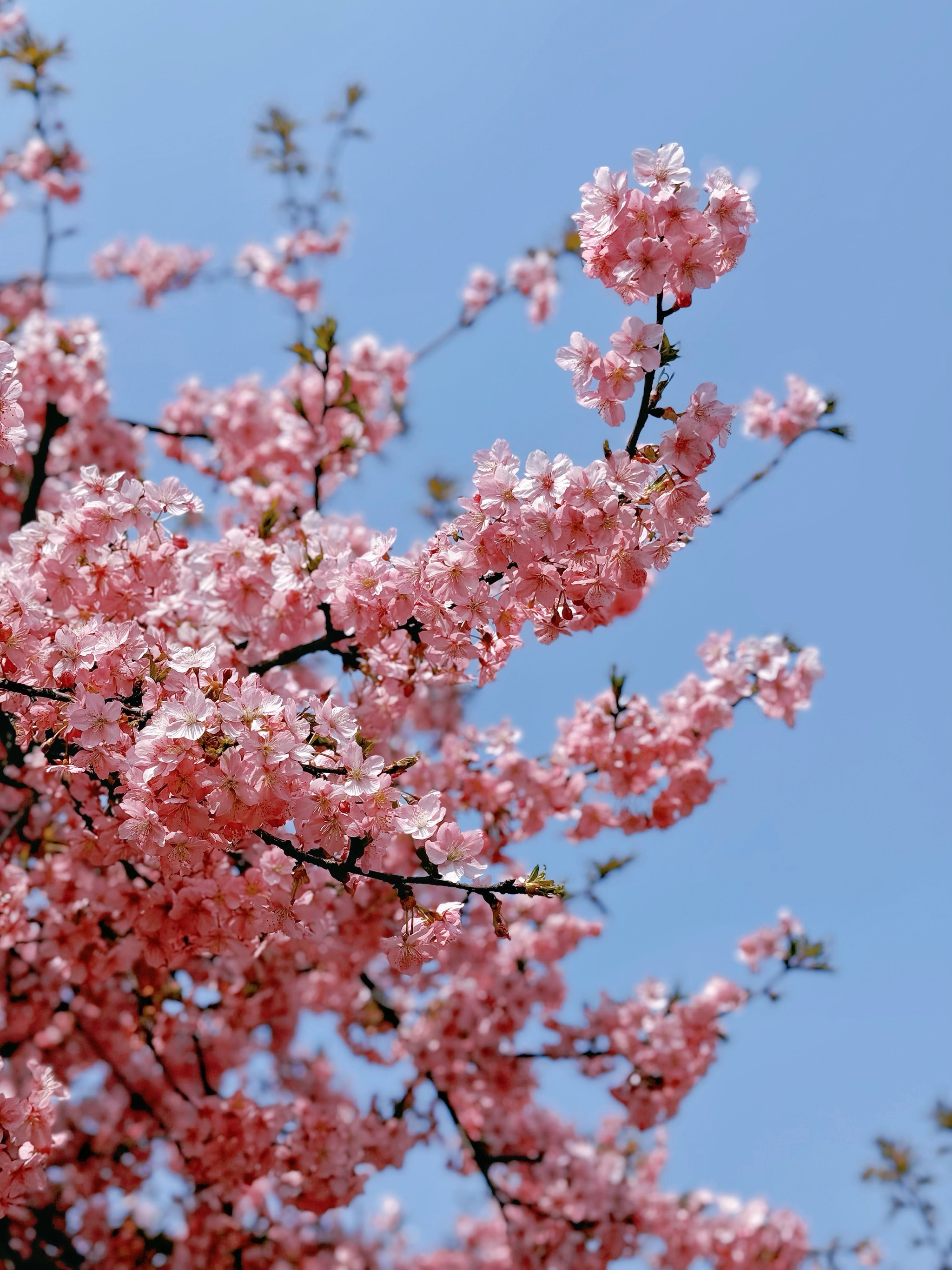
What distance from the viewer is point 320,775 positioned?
305 cm

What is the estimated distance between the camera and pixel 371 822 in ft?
9.64

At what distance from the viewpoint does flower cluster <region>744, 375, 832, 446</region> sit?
623 cm

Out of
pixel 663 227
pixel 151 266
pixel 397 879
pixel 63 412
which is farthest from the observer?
pixel 151 266

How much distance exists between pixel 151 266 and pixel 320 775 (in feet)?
38.3

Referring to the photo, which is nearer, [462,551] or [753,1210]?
[462,551]

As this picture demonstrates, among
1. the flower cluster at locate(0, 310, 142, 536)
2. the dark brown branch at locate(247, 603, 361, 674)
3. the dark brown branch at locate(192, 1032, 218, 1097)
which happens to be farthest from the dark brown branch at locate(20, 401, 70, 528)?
the dark brown branch at locate(192, 1032, 218, 1097)

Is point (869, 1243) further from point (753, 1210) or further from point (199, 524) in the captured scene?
point (199, 524)

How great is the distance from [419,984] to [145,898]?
4441mm

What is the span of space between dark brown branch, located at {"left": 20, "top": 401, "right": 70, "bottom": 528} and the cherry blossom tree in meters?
0.04

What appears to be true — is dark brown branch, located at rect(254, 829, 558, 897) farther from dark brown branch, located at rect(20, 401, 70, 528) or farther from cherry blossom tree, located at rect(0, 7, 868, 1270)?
dark brown branch, located at rect(20, 401, 70, 528)

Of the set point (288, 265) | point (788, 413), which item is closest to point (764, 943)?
point (788, 413)

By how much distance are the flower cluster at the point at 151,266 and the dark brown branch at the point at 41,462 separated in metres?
6.54

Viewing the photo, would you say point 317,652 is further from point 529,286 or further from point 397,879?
point 529,286

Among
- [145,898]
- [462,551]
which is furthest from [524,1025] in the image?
[462,551]
